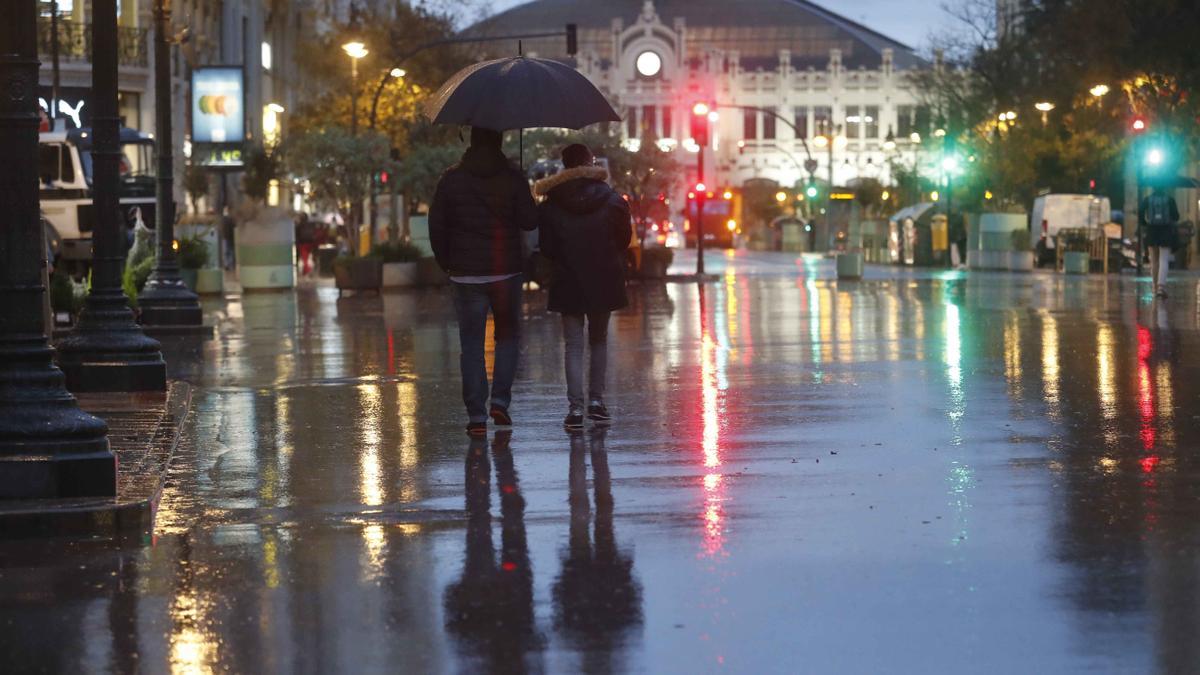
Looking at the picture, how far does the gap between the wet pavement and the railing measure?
36.9 meters

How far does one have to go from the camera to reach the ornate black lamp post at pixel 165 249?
24.3 m

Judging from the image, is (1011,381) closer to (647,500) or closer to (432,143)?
(647,500)

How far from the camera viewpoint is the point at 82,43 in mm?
53156

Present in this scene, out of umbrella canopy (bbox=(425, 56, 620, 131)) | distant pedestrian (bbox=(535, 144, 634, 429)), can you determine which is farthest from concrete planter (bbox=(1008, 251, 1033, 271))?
distant pedestrian (bbox=(535, 144, 634, 429))

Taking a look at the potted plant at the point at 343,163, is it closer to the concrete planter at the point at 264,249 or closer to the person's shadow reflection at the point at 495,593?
the concrete planter at the point at 264,249

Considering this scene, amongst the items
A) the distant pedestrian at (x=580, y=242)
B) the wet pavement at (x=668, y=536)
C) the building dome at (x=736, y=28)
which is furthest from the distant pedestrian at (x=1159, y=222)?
the building dome at (x=736, y=28)

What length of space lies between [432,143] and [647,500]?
59272 millimetres

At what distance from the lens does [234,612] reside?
23.8 ft

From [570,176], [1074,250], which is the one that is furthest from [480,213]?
[1074,250]

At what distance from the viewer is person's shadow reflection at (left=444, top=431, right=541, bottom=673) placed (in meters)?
6.61

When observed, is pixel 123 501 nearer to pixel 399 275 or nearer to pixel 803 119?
pixel 399 275

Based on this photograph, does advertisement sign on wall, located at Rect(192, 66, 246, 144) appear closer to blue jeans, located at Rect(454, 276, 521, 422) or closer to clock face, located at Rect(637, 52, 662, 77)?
blue jeans, located at Rect(454, 276, 521, 422)

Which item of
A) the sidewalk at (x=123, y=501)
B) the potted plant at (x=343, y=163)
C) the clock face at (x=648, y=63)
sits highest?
the clock face at (x=648, y=63)

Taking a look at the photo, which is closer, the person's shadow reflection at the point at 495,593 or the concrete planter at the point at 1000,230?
the person's shadow reflection at the point at 495,593
